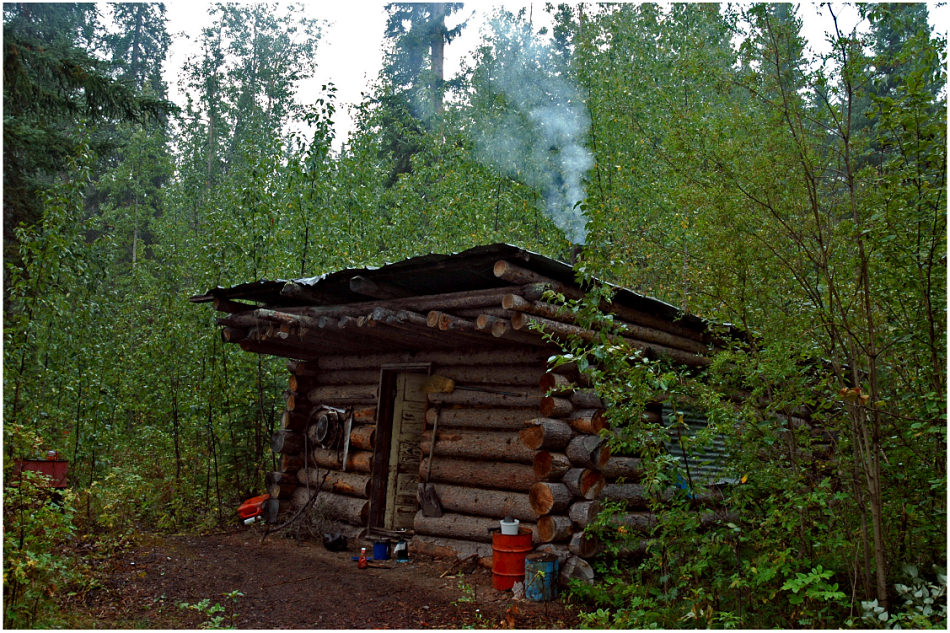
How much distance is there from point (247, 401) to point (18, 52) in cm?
663

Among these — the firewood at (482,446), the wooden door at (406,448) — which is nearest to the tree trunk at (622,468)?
the firewood at (482,446)

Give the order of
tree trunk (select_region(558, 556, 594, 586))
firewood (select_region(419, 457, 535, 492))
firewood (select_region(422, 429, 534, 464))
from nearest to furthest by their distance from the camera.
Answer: tree trunk (select_region(558, 556, 594, 586))
firewood (select_region(419, 457, 535, 492))
firewood (select_region(422, 429, 534, 464))

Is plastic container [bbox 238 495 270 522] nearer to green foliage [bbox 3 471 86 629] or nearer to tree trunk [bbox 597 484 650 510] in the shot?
green foliage [bbox 3 471 86 629]

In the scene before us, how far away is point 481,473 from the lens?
8.14 meters

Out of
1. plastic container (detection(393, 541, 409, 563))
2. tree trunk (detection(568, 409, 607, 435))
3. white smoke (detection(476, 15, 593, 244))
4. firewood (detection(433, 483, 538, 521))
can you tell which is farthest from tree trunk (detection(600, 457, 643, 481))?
white smoke (detection(476, 15, 593, 244))

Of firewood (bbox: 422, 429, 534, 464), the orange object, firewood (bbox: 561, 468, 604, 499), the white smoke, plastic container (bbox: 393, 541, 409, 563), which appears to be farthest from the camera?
the white smoke

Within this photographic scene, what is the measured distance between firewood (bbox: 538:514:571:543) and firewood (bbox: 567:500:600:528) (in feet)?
0.27

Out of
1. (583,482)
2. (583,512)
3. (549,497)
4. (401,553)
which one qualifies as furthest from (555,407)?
(401,553)

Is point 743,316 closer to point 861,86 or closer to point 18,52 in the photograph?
point 861,86

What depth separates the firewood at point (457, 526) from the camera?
7.79m

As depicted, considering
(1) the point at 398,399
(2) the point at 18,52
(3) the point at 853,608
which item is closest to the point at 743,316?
→ (3) the point at 853,608

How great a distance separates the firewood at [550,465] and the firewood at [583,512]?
36 cm

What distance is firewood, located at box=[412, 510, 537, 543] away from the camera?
7.79 metres

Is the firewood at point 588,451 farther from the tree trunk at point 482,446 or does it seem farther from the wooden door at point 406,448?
the wooden door at point 406,448
